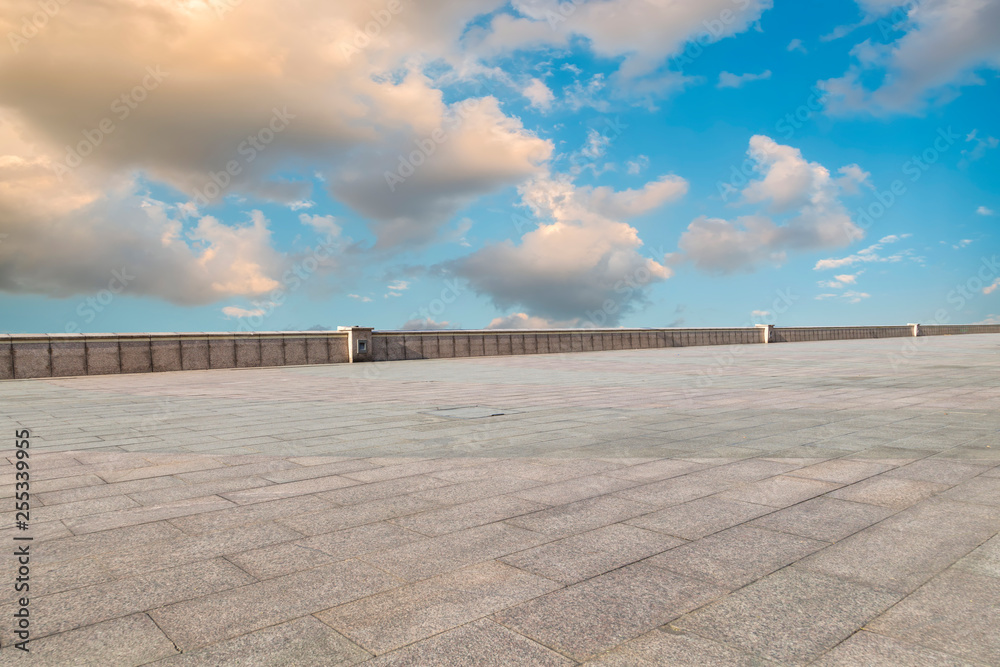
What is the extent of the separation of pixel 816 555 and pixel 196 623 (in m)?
3.10

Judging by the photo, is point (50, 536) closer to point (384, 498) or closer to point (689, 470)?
point (384, 498)

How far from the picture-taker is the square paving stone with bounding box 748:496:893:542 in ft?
12.3

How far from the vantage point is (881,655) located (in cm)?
234

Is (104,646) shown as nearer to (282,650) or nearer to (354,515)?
(282,650)

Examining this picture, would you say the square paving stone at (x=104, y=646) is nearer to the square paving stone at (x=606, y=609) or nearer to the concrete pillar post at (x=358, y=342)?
the square paving stone at (x=606, y=609)

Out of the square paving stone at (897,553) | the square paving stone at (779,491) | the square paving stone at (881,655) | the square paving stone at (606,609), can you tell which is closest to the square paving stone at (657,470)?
the square paving stone at (779,491)

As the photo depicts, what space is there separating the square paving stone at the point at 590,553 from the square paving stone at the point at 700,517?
144 millimetres

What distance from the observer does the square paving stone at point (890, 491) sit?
438 cm

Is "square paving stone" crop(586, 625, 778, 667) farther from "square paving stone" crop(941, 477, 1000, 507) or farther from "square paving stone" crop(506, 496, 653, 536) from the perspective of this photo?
"square paving stone" crop(941, 477, 1000, 507)

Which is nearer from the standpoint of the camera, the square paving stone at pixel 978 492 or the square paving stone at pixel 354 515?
the square paving stone at pixel 354 515

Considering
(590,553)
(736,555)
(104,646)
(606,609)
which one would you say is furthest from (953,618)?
(104,646)

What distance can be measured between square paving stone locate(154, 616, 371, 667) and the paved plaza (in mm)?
12

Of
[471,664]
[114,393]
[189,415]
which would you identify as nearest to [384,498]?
[471,664]

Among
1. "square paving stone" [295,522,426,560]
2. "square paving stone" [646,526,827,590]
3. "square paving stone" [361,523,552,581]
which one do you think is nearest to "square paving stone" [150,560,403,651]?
"square paving stone" [361,523,552,581]
